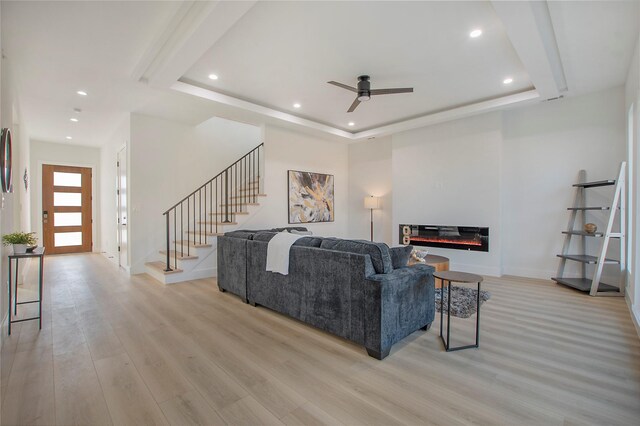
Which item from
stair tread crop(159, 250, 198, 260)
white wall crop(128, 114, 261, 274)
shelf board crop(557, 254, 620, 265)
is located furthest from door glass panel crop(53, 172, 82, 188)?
shelf board crop(557, 254, 620, 265)

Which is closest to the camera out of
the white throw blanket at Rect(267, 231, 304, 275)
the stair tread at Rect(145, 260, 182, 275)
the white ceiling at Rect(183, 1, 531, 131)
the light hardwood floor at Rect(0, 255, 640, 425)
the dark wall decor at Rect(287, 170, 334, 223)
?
the light hardwood floor at Rect(0, 255, 640, 425)

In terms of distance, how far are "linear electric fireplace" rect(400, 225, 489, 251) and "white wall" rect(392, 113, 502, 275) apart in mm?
99

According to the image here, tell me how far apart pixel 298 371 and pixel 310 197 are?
16.4 feet

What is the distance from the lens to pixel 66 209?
25.5 feet

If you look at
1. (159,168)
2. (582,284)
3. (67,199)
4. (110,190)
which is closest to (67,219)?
(67,199)

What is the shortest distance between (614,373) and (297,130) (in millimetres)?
5860

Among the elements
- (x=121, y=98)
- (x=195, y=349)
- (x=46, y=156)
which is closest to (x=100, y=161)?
(x=46, y=156)

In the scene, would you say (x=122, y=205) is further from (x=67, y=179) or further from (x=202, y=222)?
(x=67, y=179)

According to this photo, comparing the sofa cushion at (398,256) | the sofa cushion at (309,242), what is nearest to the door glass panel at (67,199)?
the sofa cushion at (309,242)

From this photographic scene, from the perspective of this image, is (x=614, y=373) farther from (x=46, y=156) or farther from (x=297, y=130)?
(x=46, y=156)

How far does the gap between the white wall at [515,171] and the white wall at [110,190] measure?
19.9 ft

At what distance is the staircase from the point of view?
506 centimetres

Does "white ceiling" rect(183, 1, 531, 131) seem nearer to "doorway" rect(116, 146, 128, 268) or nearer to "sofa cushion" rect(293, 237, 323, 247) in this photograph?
"sofa cushion" rect(293, 237, 323, 247)

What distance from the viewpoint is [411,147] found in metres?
6.42
